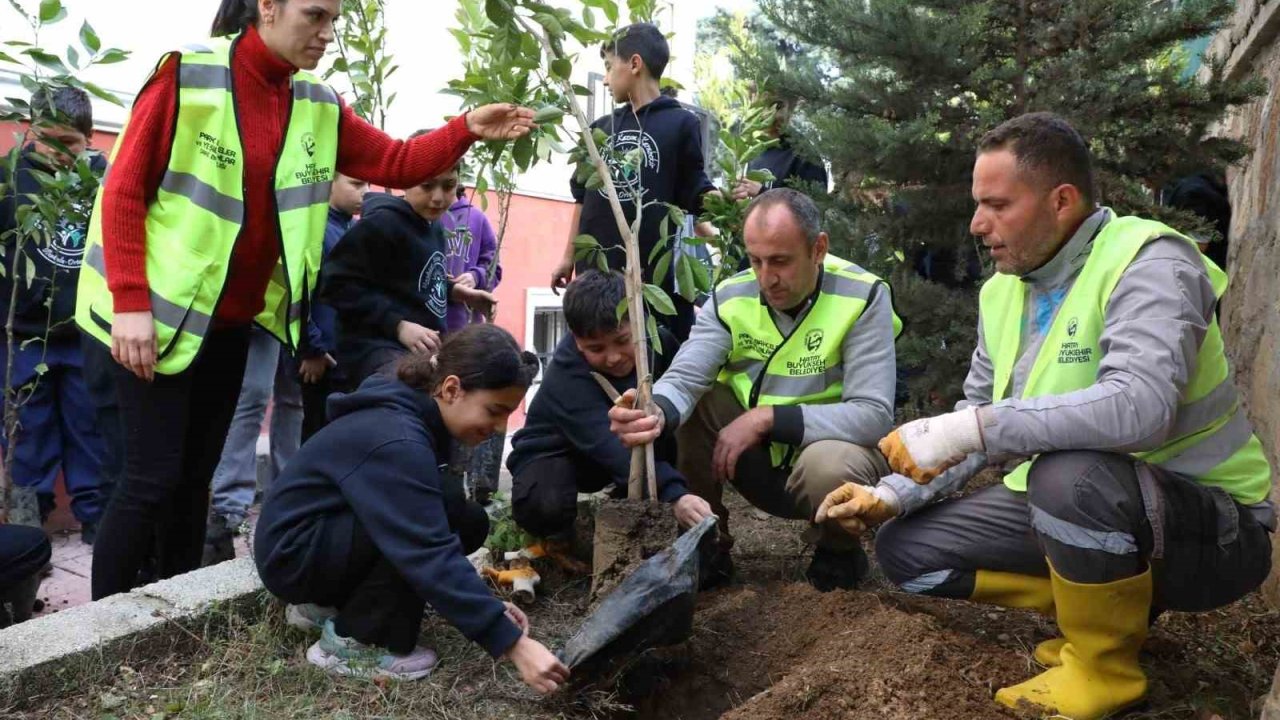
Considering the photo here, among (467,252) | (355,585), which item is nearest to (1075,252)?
(355,585)

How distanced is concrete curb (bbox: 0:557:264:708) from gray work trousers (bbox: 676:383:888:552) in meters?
1.36

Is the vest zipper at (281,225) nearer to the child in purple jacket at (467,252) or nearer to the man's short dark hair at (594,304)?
the man's short dark hair at (594,304)

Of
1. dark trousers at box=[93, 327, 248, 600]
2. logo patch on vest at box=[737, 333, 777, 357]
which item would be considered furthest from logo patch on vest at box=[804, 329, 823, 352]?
dark trousers at box=[93, 327, 248, 600]

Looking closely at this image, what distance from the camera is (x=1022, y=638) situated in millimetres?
2553

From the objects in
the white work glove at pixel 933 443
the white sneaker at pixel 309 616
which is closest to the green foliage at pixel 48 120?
the white sneaker at pixel 309 616

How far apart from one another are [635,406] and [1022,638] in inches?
46.0

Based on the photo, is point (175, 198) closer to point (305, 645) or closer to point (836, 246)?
point (305, 645)

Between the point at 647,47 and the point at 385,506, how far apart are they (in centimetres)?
236

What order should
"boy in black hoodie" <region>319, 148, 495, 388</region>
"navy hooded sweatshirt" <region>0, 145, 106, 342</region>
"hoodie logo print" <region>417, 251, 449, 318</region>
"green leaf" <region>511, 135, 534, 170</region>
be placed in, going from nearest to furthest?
1. "green leaf" <region>511, 135, 534, 170</region>
2. "boy in black hoodie" <region>319, 148, 495, 388</region>
3. "hoodie logo print" <region>417, 251, 449, 318</region>
4. "navy hooded sweatshirt" <region>0, 145, 106, 342</region>

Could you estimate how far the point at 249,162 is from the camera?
8.52 feet

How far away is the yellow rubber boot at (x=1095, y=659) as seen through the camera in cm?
202

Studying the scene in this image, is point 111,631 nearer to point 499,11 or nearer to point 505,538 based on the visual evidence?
point 505,538

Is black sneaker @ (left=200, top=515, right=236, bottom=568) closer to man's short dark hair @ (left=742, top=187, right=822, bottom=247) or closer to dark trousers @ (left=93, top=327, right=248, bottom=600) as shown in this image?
dark trousers @ (left=93, top=327, right=248, bottom=600)

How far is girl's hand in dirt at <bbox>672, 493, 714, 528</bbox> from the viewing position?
269cm
